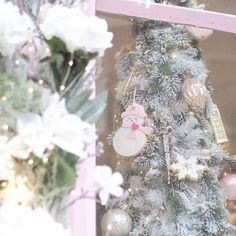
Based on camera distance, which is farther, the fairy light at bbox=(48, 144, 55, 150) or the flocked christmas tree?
the flocked christmas tree

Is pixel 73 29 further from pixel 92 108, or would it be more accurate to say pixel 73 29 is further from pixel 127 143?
pixel 127 143

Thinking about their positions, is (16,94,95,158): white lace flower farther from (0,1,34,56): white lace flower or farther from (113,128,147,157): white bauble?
(113,128,147,157): white bauble

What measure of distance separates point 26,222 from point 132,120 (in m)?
0.53

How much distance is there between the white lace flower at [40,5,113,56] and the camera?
0.85 metres

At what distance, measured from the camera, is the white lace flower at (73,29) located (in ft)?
2.80

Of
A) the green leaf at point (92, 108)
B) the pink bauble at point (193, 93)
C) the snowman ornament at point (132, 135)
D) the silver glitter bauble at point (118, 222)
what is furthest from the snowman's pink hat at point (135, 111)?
the green leaf at point (92, 108)

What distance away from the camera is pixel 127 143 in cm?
128

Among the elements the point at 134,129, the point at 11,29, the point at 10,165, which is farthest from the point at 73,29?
the point at 134,129

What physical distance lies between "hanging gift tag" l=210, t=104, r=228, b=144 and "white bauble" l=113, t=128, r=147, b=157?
190 mm

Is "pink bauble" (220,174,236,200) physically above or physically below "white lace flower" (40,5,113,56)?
below

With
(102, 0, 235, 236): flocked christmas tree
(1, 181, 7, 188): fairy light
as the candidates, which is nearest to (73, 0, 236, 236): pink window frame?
(102, 0, 235, 236): flocked christmas tree

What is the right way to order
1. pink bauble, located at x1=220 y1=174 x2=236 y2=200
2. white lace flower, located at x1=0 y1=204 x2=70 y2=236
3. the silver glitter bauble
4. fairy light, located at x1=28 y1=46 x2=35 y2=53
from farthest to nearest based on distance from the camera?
pink bauble, located at x1=220 y1=174 x2=236 y2=200, the silver glitter bauble, fairy light, located at x1=28 y1=46 x2=35 y2=53, white lace flower, located at x1=0 y1=204 x2=70 y2=236

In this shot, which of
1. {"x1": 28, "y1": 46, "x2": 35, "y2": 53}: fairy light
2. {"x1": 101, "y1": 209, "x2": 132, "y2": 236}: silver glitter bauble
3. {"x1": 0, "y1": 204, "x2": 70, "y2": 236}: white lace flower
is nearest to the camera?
{"x1": 0, "y1": 204, "x2": 70, "y2": 236}: white lace flower

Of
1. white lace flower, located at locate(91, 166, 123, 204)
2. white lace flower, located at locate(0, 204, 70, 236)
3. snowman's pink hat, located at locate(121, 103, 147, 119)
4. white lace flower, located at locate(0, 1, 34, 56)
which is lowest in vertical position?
snowman's pink hat, located at locate(121, 103, 147, 119)
